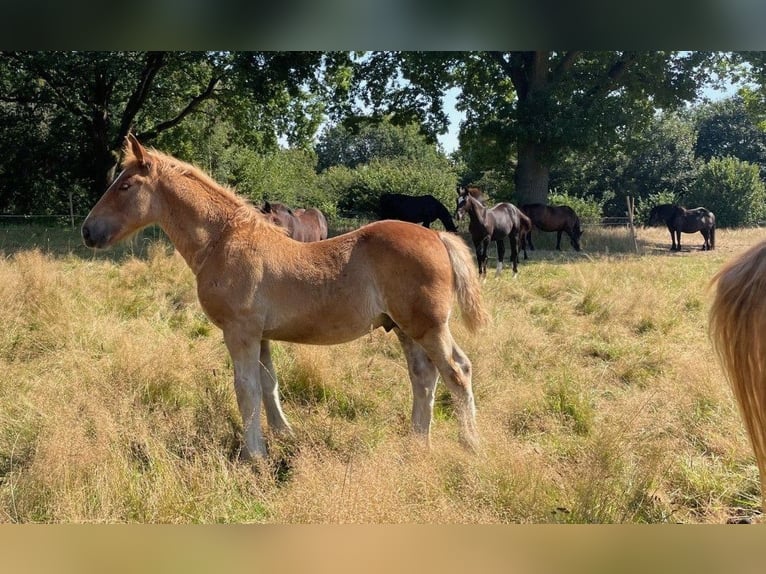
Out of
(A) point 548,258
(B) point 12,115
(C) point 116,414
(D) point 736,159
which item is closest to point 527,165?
(A) point 548,258

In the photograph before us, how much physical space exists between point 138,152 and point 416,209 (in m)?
12.6

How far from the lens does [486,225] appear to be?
12.7 metres

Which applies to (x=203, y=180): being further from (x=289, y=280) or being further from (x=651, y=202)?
(x=651, y=202)

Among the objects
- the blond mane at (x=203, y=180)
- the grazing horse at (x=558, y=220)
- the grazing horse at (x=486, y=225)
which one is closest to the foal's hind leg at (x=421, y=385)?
the blond mane at (x=203, y=180)

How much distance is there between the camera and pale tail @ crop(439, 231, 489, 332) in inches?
150

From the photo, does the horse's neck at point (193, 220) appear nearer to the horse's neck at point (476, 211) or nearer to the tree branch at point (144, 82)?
the horse's neck at point (476, 211)

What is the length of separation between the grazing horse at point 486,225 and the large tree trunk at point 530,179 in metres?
5.66

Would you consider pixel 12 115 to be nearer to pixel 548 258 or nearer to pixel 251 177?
pixel 251 177

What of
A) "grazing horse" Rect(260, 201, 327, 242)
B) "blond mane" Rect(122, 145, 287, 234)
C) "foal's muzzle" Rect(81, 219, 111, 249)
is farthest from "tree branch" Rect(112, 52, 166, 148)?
"foal's muzzle" Rect(81, 219, 111, 249)

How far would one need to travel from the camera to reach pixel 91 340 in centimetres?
569

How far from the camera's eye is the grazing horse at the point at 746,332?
109 cm

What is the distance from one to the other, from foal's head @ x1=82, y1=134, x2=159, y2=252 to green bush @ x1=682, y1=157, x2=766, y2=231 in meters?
19.9

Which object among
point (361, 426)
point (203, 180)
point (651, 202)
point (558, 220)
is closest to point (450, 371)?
point (361, 426)

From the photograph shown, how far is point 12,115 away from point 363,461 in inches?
930
